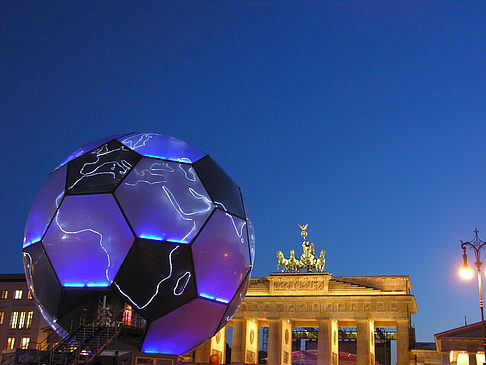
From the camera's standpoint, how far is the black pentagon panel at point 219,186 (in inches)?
503

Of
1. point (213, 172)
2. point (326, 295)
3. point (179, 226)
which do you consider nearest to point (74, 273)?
point (179, 226)

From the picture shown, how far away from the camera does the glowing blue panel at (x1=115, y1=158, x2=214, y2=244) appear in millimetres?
11445

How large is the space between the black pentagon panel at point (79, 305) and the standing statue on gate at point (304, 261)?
47.8 m

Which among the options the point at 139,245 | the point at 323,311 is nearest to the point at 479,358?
the point at 139,245

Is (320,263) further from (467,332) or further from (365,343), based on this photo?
(467,332)

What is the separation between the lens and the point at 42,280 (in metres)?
12.1

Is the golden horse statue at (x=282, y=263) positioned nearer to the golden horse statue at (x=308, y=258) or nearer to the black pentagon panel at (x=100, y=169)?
the golden horse statue at (x=308, y=258)

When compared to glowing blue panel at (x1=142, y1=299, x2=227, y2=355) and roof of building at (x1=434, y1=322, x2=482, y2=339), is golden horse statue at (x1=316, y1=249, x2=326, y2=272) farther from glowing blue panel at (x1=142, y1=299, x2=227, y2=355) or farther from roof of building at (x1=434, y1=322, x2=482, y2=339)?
glowing blue panel at (x1=142, y1=299, x2=227, y2=355)

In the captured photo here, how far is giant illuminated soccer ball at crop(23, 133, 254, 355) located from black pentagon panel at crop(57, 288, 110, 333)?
0.9 inches

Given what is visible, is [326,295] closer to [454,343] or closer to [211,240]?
[454,343]

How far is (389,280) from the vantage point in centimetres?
5662

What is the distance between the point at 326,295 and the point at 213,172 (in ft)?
147

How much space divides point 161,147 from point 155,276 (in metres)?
2.99

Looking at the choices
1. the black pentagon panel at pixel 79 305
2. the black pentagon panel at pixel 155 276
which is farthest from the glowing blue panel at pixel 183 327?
the black pentagon panel at pixel 79 305
